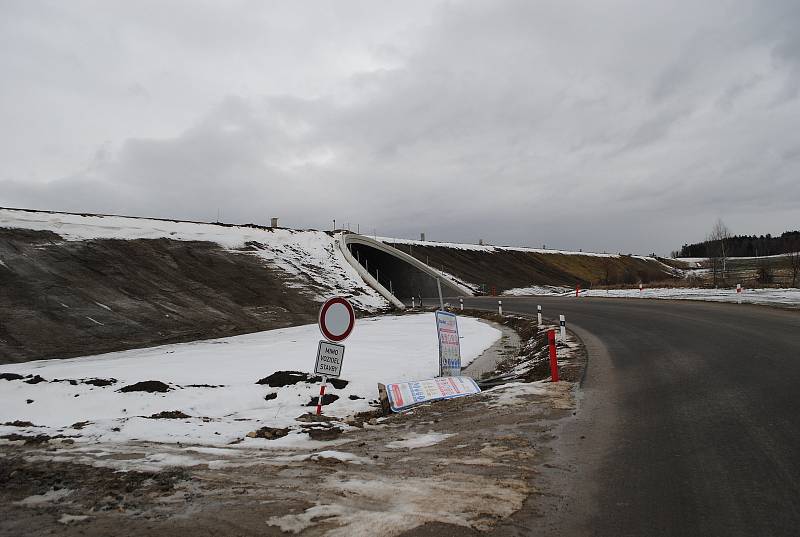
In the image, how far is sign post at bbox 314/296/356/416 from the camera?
8266 millimetres

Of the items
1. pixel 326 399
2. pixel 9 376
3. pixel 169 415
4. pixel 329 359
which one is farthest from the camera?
pixel 9 376

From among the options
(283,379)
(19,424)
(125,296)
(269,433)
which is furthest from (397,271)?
(269,433)

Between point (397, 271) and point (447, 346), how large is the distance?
3566 centimetres

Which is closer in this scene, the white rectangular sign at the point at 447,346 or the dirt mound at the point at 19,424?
the dirt mound at the point at 19,424

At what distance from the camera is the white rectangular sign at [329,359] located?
8.27 metres

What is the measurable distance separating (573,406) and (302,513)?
484 cm

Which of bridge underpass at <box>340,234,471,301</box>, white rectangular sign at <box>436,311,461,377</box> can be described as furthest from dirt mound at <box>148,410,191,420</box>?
bridge underpass at <box>340,234,471,301</box>

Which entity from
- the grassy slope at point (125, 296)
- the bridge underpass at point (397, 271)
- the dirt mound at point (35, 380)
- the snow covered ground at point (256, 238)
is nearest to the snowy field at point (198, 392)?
the dirt mound at point (35, 380)

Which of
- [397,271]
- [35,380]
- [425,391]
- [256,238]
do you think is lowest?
[425,391]

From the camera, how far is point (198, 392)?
983 centimetres

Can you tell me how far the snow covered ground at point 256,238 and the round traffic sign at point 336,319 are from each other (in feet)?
68.2

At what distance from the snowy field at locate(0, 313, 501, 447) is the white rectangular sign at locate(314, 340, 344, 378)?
33.7 inches

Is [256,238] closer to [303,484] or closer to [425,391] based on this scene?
[425,391]

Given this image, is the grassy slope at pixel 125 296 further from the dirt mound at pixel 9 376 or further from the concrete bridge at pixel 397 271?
the concrete bridge at pixel 397 271
